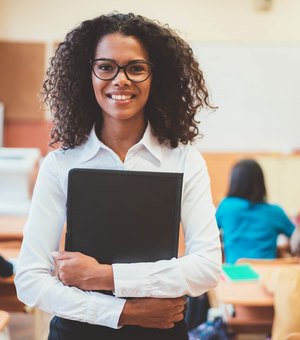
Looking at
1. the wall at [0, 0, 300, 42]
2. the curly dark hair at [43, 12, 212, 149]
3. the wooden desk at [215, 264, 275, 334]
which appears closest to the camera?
the curly dark hair at [43, 12, 212, 149]

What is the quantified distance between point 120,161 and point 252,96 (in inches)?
160

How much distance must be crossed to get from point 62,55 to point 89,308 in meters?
0.70

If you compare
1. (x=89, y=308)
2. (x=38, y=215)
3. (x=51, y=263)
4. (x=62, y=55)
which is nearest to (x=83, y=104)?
(x=62, y=55)

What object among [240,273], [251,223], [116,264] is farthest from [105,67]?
[251,223]

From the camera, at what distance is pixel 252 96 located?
511cm

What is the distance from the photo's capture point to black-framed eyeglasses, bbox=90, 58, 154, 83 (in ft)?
4.02

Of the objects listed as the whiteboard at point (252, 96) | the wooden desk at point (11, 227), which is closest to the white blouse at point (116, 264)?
the wooden desk at point (11, 227)

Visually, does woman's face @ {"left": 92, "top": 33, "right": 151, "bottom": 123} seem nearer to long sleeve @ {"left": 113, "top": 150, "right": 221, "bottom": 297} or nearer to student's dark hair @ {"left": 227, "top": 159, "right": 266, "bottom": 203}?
long sleeve @ {"left": 113, "top": 150, "right": 221, "bottom": 297}

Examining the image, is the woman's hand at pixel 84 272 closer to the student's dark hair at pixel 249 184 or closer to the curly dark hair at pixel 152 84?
the curly dark hair at pixel 152 84

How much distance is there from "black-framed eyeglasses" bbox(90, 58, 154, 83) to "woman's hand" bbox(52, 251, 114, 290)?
0.46 metres

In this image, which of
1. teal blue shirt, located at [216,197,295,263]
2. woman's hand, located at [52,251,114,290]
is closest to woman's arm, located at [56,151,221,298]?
woman's hand, located at [52,251,114,290]

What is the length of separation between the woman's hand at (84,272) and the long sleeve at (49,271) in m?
0.03

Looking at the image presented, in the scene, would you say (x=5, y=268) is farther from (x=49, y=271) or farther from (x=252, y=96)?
(x=252, y=96)

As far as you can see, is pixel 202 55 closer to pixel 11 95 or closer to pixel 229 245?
pixel 11 95
